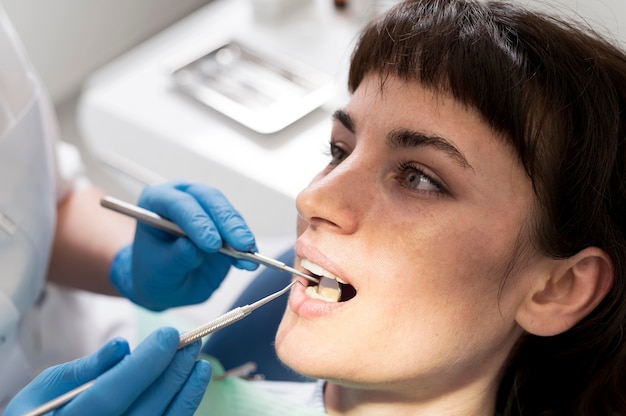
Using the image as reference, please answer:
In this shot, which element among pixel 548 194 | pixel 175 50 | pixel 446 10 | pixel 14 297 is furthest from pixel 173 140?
pixel 548 194

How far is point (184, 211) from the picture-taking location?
49.1 inches

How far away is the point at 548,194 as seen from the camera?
1037mm

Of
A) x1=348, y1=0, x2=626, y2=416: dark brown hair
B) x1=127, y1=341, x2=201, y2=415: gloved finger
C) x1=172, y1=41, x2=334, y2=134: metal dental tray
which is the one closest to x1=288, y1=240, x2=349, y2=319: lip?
x1=127, y1=341, x2=201, y2=415: gloved finger

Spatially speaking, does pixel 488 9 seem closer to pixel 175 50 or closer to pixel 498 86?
pixel 498 86

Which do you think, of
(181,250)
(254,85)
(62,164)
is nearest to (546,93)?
(181,250)

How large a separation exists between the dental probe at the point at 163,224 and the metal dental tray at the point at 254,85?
1.36ft

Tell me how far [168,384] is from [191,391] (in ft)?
0.11

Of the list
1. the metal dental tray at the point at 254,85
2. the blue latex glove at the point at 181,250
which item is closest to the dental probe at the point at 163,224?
the blue latex glove at the point at 181,250

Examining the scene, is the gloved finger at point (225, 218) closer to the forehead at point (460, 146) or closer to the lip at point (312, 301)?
the lip at point (312, 301)

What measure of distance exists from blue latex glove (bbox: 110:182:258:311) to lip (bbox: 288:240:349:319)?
16cm

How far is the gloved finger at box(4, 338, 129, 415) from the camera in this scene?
1009mm

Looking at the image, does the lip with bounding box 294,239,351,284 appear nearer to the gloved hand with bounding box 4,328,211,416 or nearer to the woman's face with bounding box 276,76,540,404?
the woman's face with bounding box 276,76,540,404

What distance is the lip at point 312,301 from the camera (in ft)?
3.34

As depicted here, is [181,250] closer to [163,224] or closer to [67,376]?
[163,224]
